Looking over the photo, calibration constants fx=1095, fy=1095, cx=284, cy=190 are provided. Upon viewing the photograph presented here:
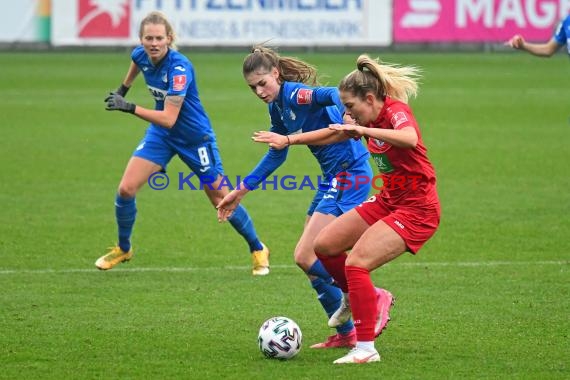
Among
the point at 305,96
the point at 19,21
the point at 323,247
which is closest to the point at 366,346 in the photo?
the point at 323,247

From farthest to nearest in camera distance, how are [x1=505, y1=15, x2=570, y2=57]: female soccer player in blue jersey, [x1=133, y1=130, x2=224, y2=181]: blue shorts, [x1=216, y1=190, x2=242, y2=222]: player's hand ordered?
[x1=505, y1=15, x2=570, y2=57]: female soccer player in blue jersey < [x1=133, y1=130, x2=224, y2=181]: blue shorts < [x1=216, y1=190, x2=242, y2=222]: player's hand

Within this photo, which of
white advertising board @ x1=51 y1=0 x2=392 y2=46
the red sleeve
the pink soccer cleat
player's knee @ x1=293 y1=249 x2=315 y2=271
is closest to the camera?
the red sleeve

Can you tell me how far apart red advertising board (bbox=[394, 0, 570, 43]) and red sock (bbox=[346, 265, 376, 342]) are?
79.9 ft

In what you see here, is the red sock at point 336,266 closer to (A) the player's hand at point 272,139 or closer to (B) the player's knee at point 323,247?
(B) the player's knee at point 323,247

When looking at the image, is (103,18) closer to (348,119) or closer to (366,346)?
(348,119)

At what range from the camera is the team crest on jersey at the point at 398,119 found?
6.58 meters

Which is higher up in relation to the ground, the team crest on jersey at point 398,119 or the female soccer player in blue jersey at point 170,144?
the team crest on jersey at point 398,119

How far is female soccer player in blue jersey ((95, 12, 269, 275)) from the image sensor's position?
9539mm

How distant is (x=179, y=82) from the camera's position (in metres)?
9.52

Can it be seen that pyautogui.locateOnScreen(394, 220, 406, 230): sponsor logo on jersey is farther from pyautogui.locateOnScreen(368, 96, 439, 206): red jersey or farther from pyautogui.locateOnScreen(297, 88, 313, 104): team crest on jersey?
pyautogui.locateOnScreen(297, 88, 313, 104): team crest on jersey

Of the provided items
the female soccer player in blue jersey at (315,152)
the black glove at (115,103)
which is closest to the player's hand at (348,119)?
the female soccer player in blue jersey at (315,152)

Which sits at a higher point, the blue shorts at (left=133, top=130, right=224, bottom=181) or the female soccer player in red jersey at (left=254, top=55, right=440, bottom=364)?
the female soccer player in red jersey at (left=254, top=55, right=440, bottom=364)

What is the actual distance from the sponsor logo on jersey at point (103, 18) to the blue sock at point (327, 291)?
22545mm

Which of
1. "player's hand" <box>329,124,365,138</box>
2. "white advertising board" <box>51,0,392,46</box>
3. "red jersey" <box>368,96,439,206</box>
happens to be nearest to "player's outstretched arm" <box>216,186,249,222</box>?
"red jersey" <box>368,96,439,206</box>
